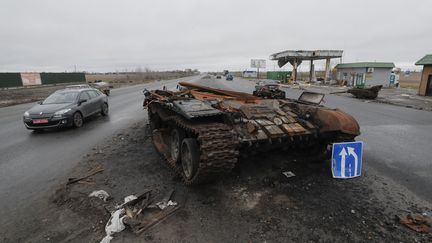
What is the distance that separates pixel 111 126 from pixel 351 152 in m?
8.53

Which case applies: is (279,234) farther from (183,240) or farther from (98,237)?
(98,237)

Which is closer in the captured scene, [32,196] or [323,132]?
[32,196]

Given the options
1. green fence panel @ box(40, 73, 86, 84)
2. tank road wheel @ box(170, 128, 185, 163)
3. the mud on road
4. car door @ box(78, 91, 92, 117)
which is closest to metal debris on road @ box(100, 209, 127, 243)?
the mud on road

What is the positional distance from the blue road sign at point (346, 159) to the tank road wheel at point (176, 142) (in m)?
2.82

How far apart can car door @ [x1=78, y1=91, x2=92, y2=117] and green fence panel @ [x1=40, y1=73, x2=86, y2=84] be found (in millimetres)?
36395

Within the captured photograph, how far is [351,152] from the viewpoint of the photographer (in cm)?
438

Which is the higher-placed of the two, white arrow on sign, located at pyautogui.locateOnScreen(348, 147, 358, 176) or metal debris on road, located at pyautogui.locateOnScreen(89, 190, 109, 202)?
white arrow on sign, located at pyautogui.locateOnScreen(348, 147, 358, 176)

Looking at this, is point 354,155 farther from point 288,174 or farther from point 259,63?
point 259,63

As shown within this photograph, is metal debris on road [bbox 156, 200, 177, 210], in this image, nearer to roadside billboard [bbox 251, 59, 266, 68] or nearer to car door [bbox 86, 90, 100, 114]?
car door [bbox 86, 90, 100, 114]

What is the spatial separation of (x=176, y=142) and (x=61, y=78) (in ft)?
153

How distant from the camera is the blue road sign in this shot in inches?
170

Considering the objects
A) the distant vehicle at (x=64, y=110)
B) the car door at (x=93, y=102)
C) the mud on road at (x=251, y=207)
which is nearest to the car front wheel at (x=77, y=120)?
the distant vehicle at (x=64, y=110)

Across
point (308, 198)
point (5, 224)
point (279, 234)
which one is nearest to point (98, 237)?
point (5, 224)

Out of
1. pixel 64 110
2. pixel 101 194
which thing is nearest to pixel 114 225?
pixel 101 194
